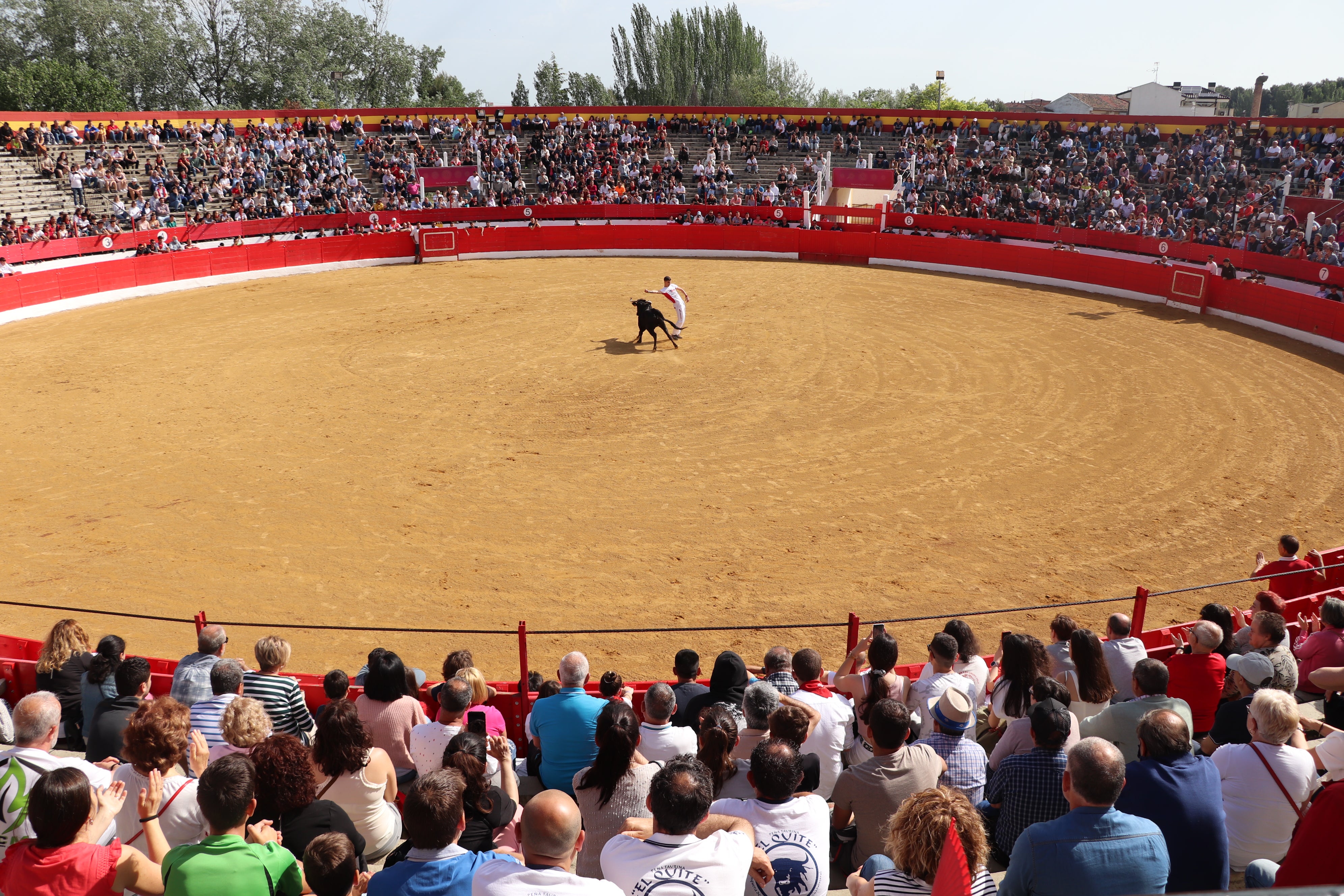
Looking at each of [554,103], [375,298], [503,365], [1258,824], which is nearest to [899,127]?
[375,298]

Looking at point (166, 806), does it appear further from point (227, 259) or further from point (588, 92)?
point (588, 92)

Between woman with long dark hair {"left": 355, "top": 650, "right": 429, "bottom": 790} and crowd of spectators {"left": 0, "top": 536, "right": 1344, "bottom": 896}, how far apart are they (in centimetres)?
2

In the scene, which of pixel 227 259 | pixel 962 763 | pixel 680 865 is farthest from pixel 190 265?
pixel 680 865

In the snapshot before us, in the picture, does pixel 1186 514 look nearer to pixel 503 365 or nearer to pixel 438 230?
pixel 503 365

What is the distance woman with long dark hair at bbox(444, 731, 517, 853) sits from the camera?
4902 millimetres

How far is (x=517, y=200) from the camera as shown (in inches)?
1596

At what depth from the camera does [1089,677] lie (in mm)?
6805

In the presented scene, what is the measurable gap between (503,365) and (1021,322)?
13.6m

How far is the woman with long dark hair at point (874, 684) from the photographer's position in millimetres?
6582

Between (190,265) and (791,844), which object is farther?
(190,265)

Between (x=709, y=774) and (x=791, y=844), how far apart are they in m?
0.50

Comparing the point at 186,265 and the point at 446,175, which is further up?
the point at 446,175

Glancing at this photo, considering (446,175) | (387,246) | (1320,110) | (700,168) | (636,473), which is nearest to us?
(636,473)

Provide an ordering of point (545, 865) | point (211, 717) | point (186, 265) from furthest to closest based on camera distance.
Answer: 1. point (186, 265)
2. point (211, 717)
3. point (545, 865)
